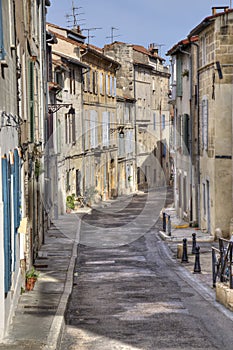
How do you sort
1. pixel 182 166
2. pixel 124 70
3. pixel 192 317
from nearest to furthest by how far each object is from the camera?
pixel 192 317
pixel 182 166
pixel 124 70

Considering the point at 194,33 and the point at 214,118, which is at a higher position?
the point at 194,33

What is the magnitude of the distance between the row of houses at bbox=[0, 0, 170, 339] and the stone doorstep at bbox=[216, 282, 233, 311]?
4026 mm

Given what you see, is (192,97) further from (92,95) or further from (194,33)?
(92,95)

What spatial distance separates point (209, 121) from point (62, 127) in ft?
39.3

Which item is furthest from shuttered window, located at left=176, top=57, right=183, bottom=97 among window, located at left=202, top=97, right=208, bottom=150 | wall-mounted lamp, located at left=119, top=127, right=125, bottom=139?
wall-mounted lamp, located at left=119, top=127, right=125, bottom=139

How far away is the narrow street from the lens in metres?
11.4

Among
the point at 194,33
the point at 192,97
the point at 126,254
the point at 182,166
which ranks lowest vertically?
the point at 126,254

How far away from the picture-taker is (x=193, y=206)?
31.1 meters

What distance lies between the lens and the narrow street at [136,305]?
1135 cm

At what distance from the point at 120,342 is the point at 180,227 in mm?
19707

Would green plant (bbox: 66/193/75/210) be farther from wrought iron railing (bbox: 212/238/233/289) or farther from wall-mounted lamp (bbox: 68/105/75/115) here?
wrought iron railing (bbox: 212/238/233/289)

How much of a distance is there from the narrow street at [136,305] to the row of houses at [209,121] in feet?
9.39

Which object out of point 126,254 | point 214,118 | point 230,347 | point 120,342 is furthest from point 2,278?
point 214,118

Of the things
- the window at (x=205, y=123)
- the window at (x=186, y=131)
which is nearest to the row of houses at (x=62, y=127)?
the window at (x=186, y=131)
